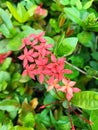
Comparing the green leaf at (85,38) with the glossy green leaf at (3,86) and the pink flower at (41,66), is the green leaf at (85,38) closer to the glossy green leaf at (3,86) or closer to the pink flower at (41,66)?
the pink flower at (41,66)

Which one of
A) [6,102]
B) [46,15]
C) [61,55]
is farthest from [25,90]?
[46,15]

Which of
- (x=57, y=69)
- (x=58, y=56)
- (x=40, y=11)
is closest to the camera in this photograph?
(x=57, y=69)

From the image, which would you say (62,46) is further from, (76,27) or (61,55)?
(76,27)

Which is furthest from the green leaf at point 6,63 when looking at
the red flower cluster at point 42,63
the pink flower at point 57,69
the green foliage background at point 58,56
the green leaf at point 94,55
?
the green leaf at point 94,55

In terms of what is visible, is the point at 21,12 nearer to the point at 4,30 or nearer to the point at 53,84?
the point at 4,30

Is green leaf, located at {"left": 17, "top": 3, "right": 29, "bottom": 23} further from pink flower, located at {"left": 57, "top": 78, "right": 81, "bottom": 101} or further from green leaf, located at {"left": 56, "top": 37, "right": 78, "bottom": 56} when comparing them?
pink flower, located at {"left": 57, "top": 78, "right": 81, "bottom": 101}

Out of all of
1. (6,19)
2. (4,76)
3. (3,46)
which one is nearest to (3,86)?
(4,76)

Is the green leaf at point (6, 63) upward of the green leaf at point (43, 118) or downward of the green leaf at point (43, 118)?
upward
